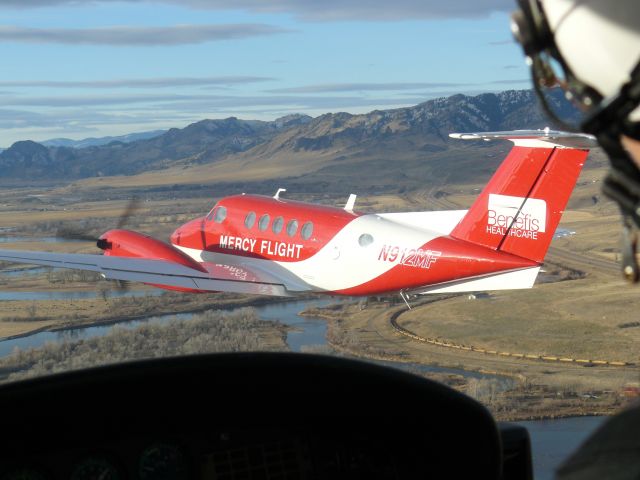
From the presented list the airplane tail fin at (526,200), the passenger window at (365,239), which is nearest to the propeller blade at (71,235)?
the passenger window at (365,239)

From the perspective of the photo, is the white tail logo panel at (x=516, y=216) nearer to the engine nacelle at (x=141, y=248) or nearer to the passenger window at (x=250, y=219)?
the passenger window at (x=250, y=219)

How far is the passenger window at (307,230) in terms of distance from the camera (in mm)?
27078

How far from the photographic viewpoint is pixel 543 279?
65.2 meters

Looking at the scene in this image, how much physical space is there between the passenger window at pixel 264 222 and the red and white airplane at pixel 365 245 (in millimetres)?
34

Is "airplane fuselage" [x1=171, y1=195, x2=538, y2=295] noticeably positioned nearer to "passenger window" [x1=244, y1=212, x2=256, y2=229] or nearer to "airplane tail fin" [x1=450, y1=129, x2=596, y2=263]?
"passenger window" [x1=244, y1=212, x2=256, y2=229]

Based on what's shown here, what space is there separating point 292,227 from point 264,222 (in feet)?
3.27

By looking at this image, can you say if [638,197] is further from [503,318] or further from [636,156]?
[503,318]

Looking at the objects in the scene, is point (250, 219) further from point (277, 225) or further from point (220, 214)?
point (220, 214)

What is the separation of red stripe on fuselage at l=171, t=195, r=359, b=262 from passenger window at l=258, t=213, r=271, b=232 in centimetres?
7

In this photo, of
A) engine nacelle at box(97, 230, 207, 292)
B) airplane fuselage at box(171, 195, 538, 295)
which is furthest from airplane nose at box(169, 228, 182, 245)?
airplane fuselage at box(171, 195, 538, 295)

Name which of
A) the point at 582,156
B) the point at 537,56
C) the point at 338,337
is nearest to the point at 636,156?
the point at 537,56

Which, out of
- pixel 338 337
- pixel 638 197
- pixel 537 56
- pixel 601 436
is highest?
pixel 537 56

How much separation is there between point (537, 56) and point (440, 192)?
A: 537 feet

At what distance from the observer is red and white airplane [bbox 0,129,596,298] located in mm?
23953
